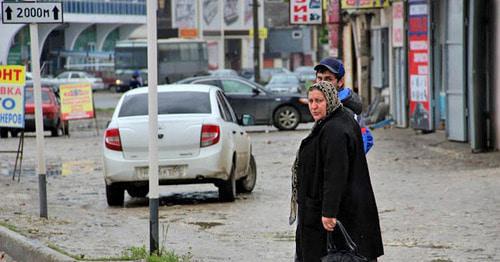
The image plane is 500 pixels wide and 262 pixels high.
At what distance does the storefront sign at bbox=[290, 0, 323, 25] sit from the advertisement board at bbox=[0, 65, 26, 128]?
809 inches

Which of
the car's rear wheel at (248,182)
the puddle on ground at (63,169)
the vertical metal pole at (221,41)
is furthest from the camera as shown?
the vertical metal pole at (221,41)

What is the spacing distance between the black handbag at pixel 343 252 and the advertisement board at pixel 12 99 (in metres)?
12.5

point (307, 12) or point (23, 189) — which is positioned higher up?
point (307, 12)

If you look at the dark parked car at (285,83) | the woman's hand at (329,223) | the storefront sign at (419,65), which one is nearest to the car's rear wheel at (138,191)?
the woman's hand at (329,223)

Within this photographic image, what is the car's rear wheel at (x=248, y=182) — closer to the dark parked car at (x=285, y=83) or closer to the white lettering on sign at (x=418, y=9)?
the white lettering on sign at (x=418, y=9)

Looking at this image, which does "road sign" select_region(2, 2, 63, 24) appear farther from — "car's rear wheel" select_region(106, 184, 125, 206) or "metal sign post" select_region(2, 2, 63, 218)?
"car's rear wheel" select_region(106, 184, 125, 206)

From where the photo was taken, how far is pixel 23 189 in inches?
712

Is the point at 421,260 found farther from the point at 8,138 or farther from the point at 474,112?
the point at 8,138

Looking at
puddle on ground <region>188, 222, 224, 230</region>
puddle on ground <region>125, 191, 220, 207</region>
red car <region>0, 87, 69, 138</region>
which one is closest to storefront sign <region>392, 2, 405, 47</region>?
red car <region>0, 87, 69, 138</region>

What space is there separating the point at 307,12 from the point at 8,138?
1053 centimetres

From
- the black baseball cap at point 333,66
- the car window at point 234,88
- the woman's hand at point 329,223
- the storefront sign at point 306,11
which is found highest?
the storefront sign at point 306,11

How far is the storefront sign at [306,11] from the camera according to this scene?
39.3 meters

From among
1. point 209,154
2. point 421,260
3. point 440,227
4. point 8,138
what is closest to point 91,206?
point 209,154

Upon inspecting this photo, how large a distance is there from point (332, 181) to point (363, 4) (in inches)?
987
